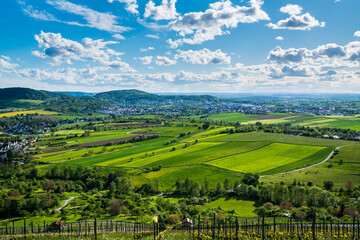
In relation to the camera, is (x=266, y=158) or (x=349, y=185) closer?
(x=349, y=185)

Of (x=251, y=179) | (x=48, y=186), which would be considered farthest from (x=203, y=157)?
(x=48, y=186)

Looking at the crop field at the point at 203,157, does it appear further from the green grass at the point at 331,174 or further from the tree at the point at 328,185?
the tree at the point at 328,185

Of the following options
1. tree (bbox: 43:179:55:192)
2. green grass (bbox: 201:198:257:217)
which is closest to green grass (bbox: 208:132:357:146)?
green grass (bbox: 201:198:257:217)

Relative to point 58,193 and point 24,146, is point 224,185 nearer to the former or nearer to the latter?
point 58,193

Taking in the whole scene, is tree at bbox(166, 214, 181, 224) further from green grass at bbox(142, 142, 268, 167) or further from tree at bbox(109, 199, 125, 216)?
green grass at bbox(142, 142, 268, 167)

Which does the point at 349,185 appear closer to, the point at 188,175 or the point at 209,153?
the point at 188,175
